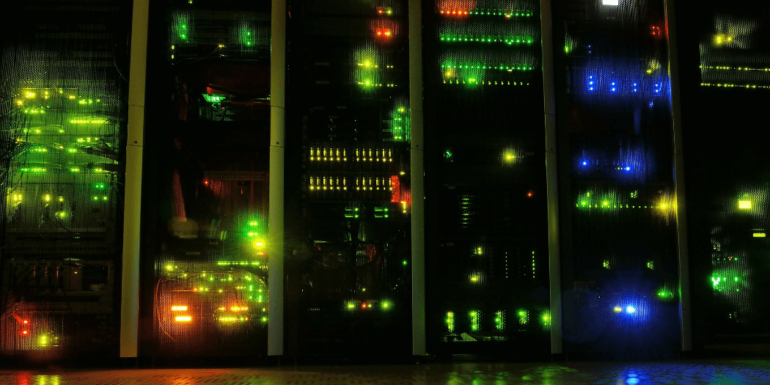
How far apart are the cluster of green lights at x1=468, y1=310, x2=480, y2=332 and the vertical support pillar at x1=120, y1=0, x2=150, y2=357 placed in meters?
3.04

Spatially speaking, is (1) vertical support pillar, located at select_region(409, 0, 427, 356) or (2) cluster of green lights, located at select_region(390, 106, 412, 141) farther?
(2) cluster of green lights, located at select_region(390, 106, 412, 141)

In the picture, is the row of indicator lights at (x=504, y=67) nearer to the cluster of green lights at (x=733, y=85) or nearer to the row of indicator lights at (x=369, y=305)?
the cluster of green lights at (x=733, y=85)

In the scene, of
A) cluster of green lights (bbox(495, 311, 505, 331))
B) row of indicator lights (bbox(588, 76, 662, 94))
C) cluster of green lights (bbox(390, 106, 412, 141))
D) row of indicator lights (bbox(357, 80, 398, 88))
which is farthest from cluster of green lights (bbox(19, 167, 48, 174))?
row of indicator lights (bbox(588, 76, 662, 94))

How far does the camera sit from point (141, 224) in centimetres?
445

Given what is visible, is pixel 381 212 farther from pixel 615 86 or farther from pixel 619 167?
pixel 615 86

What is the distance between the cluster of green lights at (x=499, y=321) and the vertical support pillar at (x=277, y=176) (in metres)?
2.01

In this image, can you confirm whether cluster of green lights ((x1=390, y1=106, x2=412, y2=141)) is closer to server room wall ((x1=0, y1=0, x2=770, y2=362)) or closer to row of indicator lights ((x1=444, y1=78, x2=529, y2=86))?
server room wall ((x1=0, y1=0, x2=770, y2=362))

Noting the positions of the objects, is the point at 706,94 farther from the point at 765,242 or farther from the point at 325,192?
the point at 325,192

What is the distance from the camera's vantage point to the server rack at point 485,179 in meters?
4.64

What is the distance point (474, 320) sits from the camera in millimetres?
4656

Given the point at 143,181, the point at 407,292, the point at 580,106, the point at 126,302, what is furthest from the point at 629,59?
the point at 126,302

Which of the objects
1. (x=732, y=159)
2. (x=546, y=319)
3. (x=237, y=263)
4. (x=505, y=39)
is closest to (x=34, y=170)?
(x=237, y=263)

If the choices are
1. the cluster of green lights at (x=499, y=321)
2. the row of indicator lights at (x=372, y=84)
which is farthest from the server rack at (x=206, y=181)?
the cluster of green lights at (x=499, y=321)

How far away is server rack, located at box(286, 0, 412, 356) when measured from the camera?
179 inches
